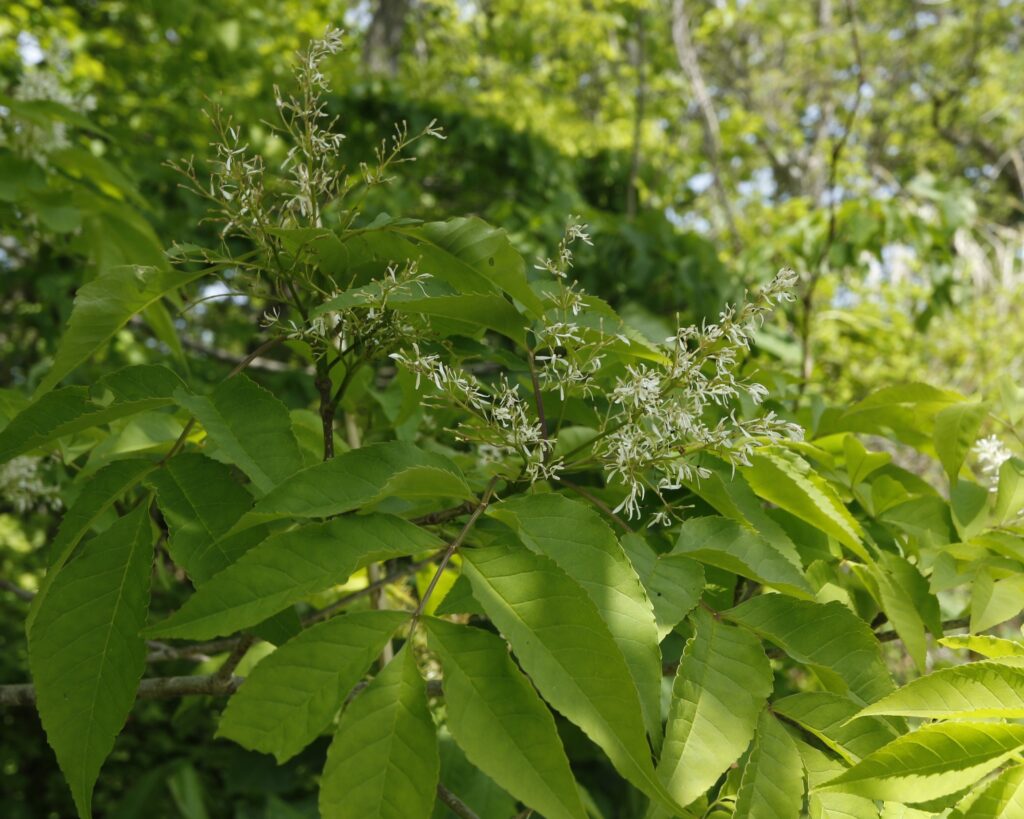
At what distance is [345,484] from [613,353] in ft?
1.18

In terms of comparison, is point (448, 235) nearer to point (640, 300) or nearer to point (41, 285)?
point (41, 285)

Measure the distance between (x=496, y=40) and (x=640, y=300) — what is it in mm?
6649

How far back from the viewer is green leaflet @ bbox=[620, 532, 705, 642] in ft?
2.48

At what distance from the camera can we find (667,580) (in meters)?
0.79

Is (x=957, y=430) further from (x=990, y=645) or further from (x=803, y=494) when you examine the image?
(x=990, y=645)

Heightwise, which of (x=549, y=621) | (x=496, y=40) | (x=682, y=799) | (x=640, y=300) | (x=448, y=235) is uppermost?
(x=496, y=40)

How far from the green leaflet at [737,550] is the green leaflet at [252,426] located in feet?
1.21

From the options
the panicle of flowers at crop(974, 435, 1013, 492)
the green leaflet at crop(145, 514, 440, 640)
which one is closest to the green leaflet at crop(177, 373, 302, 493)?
the green leaflet at crop(145, 514, 440, 640)

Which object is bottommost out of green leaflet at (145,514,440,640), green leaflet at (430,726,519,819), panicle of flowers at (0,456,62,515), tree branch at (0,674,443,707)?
green leaflet at (430,726,519,819)

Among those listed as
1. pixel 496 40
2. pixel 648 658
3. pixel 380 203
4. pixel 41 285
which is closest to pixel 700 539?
pixel 648 658

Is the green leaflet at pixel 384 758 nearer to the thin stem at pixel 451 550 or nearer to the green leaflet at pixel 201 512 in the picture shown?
the thin stem at pixel 451 550

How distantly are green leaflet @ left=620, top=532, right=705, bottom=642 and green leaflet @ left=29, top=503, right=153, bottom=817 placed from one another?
420mm

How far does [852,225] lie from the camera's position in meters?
3.66

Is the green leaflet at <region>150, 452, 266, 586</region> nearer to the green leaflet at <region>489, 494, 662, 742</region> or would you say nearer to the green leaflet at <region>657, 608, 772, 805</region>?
the green leaflet at <region>489, 494, 662, 742</region>
